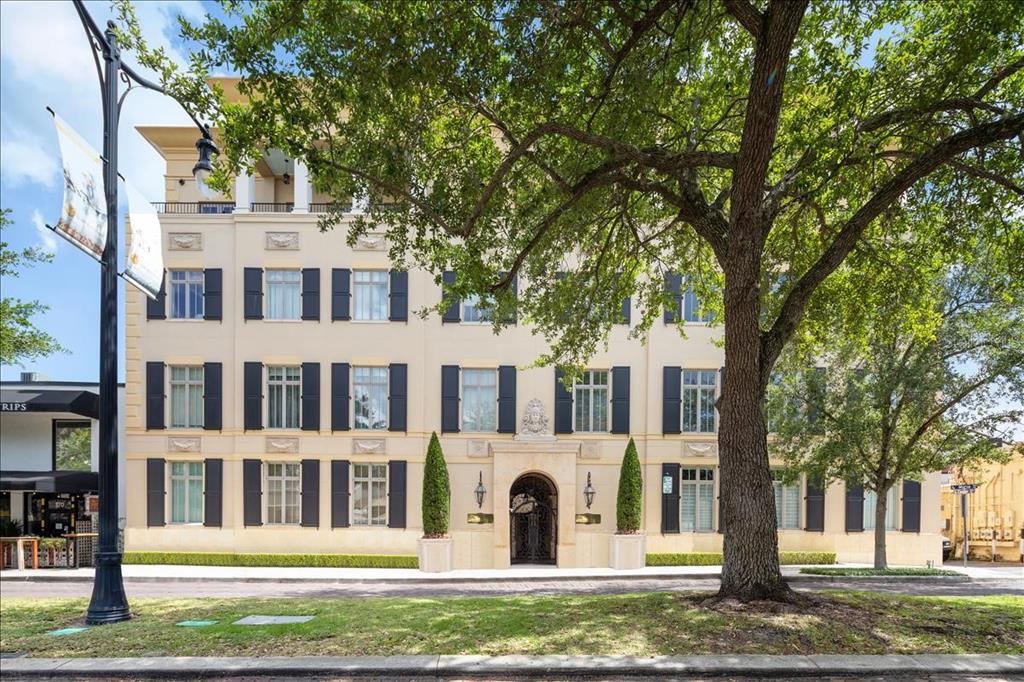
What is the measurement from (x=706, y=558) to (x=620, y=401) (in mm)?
5415

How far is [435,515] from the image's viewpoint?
19203mm

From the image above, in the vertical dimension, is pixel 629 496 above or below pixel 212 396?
below

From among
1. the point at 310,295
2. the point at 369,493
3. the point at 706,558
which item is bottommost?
the point at 706,558

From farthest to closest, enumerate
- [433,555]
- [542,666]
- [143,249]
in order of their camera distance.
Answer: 1. [433,555]
2. [143,249]
3. [542,666]

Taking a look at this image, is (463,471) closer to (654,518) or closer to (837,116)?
(654,518)

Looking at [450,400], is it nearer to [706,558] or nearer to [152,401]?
[706,558]

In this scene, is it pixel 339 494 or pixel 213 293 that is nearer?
pixel 339 494

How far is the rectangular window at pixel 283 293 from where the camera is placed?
823 inches

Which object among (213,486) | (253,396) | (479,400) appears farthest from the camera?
(479,400)

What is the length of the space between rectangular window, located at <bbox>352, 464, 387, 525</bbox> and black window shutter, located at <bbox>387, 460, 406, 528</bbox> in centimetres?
40

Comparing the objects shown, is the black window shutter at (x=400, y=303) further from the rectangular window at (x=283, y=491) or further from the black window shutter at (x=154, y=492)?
the black window shutter at (x=154, y=492)

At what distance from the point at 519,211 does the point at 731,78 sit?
14.6 ft

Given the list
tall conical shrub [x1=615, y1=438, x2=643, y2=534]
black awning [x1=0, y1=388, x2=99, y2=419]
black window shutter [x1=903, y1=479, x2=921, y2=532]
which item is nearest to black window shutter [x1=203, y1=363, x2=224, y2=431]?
black awning [x1=0, y1=388, x2=99, y2=419]

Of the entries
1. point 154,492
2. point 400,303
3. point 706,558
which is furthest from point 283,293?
point 706,558
